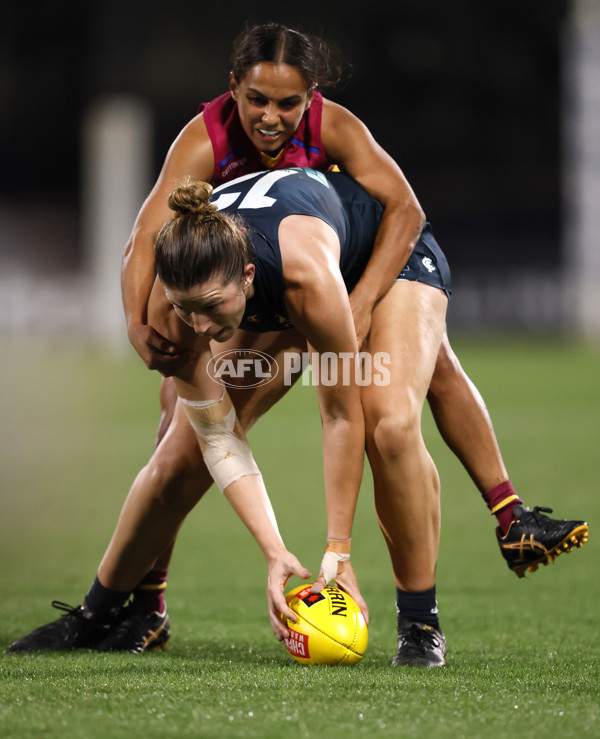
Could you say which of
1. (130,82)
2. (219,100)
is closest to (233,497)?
(219,100)

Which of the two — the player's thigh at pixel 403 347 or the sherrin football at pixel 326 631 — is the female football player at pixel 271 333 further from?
the sherrin football at pixel 326 631

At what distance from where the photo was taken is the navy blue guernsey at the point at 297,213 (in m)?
2.95

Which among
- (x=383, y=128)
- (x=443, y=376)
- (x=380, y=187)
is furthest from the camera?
(x=383, y=128)

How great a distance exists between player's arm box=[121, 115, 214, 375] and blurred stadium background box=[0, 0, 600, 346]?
14.8 metres

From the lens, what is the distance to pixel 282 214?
9.87 ft

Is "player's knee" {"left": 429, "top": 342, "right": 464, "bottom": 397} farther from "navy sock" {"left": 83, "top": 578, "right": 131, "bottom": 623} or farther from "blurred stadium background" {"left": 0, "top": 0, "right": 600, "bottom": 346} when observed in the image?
"blurred stadium background" {"left": 0, "top": 0, "right": 600, "bottom": 346}

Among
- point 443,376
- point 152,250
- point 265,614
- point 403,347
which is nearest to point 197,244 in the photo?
point 152,250

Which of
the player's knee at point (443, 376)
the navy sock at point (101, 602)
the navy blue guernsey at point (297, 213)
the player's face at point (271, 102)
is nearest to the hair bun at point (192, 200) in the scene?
the navy blue guernsey at point (297, 213)

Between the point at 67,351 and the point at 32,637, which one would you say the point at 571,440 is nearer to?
the point at 32,637

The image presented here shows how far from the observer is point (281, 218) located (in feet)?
9.84

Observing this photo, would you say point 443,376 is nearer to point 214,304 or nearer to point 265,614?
point 214,304

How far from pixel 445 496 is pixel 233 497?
3905 mm

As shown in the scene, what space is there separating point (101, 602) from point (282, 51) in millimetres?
1874

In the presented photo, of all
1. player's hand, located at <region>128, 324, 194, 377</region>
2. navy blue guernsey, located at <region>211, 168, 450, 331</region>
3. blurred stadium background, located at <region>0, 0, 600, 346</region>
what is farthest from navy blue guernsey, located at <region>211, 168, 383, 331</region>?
blurred stadium background, located at <region>0, 0, 600, 346</region>
